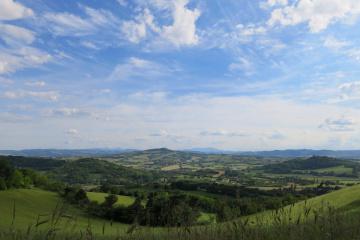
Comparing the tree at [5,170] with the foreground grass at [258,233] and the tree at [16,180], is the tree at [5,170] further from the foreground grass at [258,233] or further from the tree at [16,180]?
the foreground grass at [258,233]

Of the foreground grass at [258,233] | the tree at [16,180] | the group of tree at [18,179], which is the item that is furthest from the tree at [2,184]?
the foreground grass at [258,233]

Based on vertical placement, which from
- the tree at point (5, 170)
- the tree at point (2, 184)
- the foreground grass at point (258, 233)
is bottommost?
the tree at point (2, 184)

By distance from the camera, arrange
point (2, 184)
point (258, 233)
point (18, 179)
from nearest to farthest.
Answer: point (258, 233) < point (2, 184) < point (18, 179)

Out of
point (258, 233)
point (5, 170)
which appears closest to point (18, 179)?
point (5, 170)

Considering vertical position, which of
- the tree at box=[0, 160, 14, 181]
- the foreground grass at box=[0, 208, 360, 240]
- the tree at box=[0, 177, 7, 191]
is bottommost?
the tree at box=[0, 177, 7, 191]

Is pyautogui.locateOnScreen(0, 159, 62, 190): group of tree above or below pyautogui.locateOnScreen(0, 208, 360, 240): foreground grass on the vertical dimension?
below

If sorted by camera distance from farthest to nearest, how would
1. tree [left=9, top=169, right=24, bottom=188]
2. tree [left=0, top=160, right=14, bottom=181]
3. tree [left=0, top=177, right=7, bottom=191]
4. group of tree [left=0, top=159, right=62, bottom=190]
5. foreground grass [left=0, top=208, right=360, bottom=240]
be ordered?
1. tree [left=0, top=160, right=14, bottom=181]
2. tree [left=9, top=169, right=24, bottom=188]
3. group of tree [left=0, top=159, right=62, bottom=190]
4. tree [left=0, top=177, right=7, bottom=191]
5. foreground grass [left=0, top=208, right=360, bottom=240]

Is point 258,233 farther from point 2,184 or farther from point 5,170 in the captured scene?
point 5,170

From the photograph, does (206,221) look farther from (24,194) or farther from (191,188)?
(191,188)

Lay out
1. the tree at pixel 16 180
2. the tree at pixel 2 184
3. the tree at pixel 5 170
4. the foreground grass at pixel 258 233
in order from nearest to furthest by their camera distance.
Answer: the foreground grass at pixel 258 233, the tree at pixel 2 184, the tree at pixel 16 180, the tree at pixel 5 170

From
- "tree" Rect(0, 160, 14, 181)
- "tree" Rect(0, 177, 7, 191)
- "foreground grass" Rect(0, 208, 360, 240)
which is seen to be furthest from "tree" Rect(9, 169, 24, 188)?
"foreground grass" Rect(0, 208, 360, 240)

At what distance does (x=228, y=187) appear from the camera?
354ft

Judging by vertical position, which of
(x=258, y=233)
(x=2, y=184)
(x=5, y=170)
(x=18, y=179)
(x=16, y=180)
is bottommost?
(x=2, y=184)

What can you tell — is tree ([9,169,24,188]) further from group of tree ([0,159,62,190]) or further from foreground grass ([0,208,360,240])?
foreground grass ([0,208,360,240])
